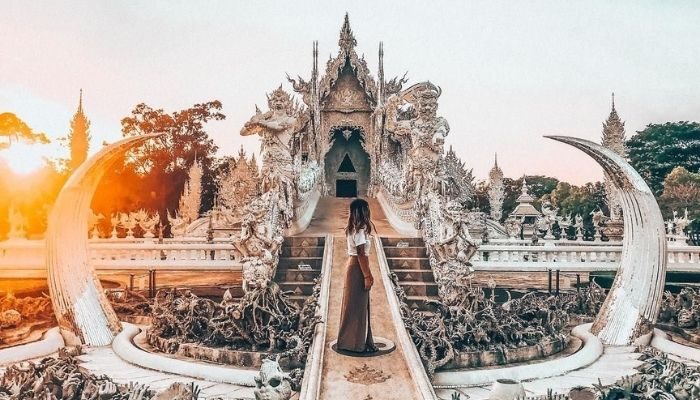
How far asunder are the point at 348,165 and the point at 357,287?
16253 millimetres

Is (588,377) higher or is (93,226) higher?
(93,226)

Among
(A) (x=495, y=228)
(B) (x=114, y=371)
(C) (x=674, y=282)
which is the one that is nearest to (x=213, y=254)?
(B) (x=114, y=371)

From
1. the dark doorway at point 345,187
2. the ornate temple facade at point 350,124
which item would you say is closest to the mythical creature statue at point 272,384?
the ornate temple facade at point 350,124

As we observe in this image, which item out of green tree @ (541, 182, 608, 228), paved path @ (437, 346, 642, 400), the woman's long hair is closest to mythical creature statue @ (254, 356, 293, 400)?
the woman's long hair

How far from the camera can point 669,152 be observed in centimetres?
3303

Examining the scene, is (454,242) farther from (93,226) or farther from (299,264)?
(93,226)

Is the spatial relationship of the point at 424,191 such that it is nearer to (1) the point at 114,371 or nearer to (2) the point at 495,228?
(1) the point at 114,371

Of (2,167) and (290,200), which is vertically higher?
(2,167)

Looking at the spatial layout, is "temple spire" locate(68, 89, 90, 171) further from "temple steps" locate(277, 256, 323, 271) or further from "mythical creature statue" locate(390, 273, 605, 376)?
"mythical creature statue" locate(390, 273, 605, 376)

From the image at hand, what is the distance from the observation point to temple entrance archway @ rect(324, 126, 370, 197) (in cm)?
2139

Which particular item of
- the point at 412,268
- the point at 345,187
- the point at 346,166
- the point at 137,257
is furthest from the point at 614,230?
the point at 137,257

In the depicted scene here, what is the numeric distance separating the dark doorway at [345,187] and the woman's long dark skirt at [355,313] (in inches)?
629

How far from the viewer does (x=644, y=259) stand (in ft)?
25.7

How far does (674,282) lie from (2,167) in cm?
2611
